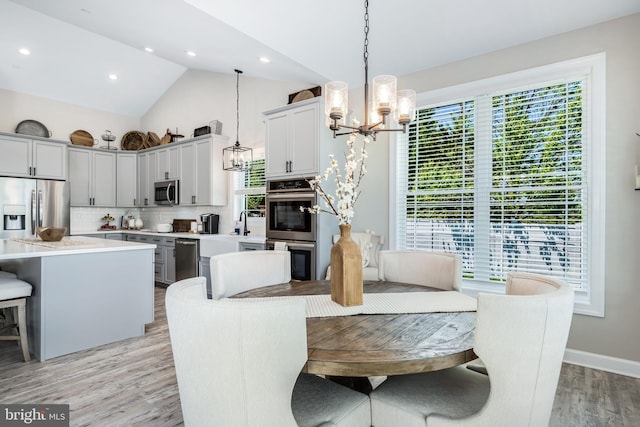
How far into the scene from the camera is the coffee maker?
545 cm

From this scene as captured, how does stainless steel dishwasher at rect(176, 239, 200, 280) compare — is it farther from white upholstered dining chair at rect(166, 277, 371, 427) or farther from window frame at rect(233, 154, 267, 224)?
white upholstered dining chair at rect(166, 277, 371, 427)

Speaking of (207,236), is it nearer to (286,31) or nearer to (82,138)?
(286,31)

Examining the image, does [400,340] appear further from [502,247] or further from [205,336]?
[502,247]

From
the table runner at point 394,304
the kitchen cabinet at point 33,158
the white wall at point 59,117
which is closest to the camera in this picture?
the table runner at point 394,304

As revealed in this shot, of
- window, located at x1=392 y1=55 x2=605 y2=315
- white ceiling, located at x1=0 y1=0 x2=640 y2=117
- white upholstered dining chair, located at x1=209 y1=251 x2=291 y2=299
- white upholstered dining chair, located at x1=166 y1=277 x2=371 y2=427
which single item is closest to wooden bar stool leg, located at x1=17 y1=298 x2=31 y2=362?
white upholstered dining chair, located at x1=209 y1=251 x2=291 y2=299

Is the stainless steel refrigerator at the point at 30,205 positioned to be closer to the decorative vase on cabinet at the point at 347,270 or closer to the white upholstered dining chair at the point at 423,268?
the white upholstered dining chair at the point at 423,268

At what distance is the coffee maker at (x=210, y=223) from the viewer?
17.9 ft

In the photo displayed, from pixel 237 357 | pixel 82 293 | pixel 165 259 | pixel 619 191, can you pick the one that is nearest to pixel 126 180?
pixel 165 259

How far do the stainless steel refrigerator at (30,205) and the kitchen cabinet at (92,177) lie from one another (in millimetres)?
382

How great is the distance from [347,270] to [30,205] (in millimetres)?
5698

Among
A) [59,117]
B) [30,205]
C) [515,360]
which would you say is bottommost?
[515,360]

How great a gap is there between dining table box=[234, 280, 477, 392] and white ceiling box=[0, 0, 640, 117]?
97.1 inches

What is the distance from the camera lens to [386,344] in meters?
1.20

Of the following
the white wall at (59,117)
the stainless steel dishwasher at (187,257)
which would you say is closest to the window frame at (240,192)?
the stainless steel dishwasher at (187,257)
